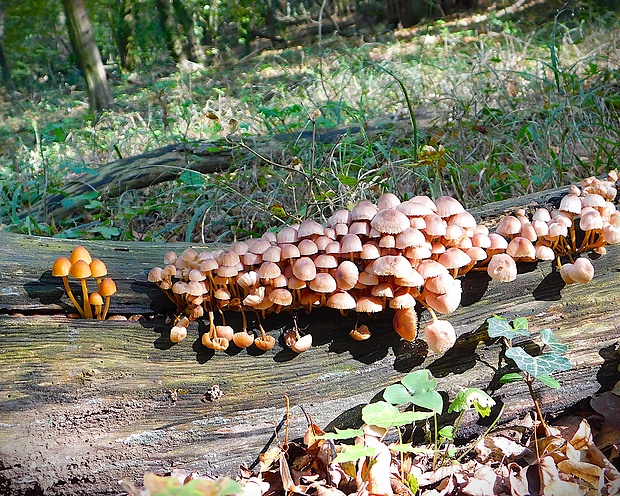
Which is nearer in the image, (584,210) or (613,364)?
(584,210)

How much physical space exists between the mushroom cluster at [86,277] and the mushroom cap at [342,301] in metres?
0.84

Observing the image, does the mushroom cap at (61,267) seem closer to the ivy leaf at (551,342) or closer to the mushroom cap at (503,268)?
the mushroom cap at (503,268)

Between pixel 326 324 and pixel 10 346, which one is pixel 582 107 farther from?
pixel 10 346

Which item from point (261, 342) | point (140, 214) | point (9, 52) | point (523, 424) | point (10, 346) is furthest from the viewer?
point (9, 52)

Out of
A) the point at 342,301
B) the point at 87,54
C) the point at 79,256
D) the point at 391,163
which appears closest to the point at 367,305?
the point at 342,301

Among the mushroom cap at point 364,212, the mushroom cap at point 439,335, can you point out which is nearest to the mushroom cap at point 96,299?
the mushroom cap at point 364,212

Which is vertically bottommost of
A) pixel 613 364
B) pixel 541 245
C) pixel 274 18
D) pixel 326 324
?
pixel 613 364

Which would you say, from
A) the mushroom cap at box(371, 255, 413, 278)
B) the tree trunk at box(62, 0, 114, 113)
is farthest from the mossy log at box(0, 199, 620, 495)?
the tree trunk at box(62, 0, 114, 113)

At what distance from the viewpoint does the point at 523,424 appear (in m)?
2.32

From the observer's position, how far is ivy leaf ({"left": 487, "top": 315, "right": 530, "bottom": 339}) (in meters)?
2.08

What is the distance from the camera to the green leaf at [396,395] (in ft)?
6.48

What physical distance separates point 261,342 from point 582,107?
440cm

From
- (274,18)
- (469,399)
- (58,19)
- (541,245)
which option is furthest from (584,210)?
(58,19)

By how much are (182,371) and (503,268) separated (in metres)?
1.36
